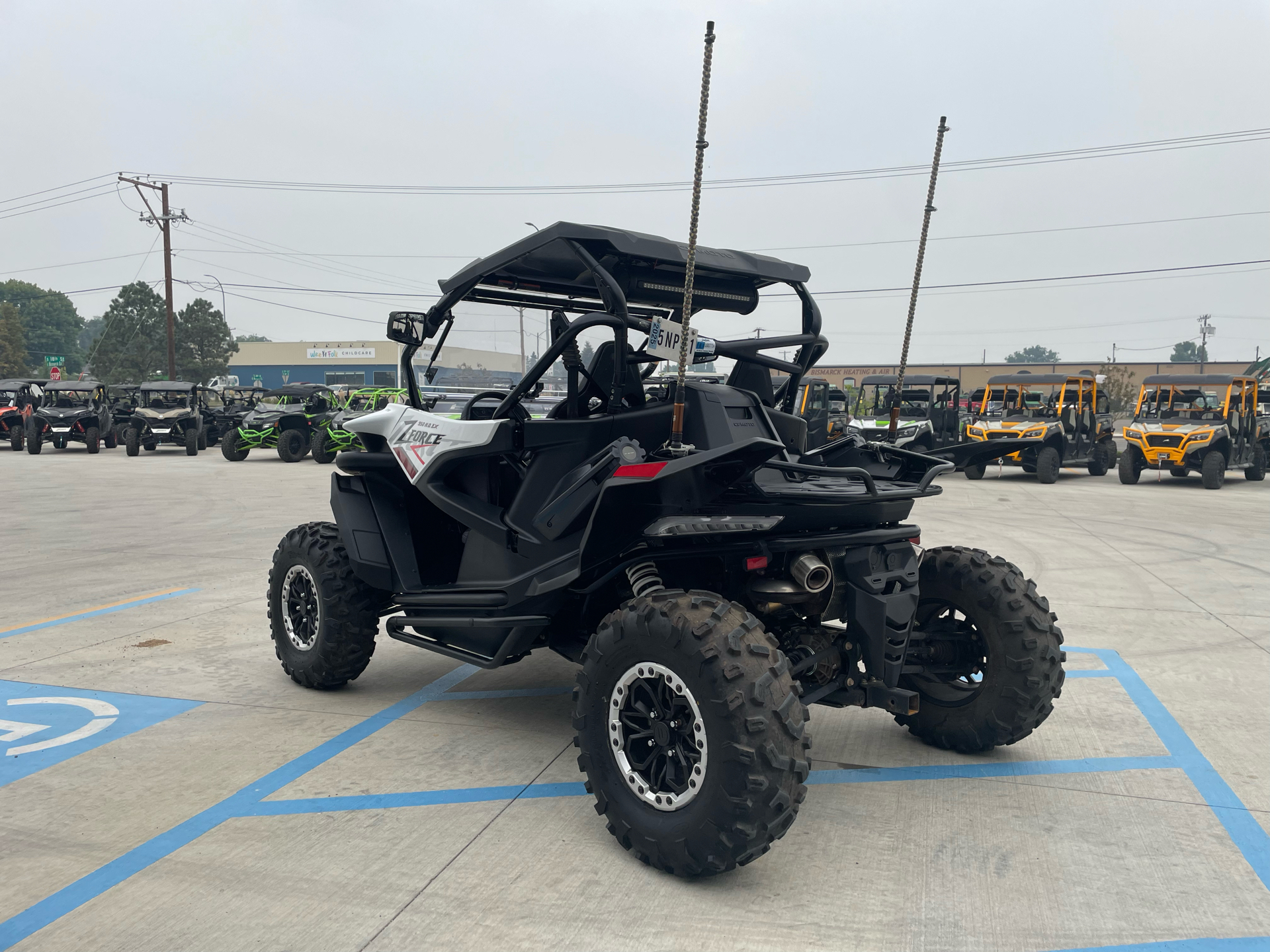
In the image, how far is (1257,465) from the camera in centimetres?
2052

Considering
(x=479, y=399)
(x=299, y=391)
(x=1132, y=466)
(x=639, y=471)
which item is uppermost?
(x=479, y=399)

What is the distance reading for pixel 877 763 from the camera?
4.11 m

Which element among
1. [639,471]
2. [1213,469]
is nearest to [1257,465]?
[1213,469]

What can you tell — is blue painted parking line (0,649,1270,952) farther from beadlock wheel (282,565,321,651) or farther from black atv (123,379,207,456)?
black atv (123,379,207,456)

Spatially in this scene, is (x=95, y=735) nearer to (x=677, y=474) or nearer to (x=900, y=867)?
(x=677, y=474)

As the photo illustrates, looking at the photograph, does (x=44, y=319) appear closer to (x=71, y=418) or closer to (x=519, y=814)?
(x=71, y=418)

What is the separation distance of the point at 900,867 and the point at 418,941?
1.58 meters

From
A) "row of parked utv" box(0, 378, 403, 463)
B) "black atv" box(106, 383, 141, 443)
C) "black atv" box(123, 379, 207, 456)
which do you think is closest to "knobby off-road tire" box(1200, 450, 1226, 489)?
"row of parked utv" box(0, 378, 403, 463)

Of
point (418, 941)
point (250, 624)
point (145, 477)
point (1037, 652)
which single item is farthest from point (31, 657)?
point (145, 477)

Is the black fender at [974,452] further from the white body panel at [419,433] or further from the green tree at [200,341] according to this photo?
the green tree at [200,341]

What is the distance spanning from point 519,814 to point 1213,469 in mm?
18963

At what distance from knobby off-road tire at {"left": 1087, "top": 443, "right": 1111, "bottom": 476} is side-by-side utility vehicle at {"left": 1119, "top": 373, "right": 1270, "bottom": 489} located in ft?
4.68

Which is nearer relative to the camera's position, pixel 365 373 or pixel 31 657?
pixel 31 657

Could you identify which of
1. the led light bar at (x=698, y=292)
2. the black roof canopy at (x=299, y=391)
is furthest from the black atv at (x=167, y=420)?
the led light bar at (x=698, y=292)
